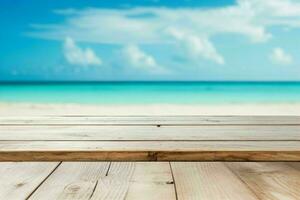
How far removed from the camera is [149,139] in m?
1.63

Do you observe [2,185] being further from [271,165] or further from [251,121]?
[251,121]

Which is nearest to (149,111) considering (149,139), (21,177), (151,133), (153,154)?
(151,133)

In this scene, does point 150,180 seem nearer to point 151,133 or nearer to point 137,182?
point 137,182

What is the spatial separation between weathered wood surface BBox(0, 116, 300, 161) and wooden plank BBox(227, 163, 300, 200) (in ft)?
0.24

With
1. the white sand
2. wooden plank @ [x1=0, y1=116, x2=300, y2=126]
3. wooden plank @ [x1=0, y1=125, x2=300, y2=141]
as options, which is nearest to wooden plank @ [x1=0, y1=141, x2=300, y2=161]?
wooden plank @ [x1=0, y1=125, x2=300, y2=141]

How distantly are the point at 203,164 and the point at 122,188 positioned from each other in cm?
36

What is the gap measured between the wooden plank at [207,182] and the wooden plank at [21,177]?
0.38 meters

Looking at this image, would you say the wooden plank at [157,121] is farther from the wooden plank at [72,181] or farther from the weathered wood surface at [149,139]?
the wooden plank at [72,181]

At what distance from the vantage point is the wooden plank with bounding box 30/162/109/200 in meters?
1.02

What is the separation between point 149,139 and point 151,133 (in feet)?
0.58

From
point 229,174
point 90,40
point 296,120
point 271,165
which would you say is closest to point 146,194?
point 229,174

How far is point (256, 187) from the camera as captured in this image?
1086 millimetres

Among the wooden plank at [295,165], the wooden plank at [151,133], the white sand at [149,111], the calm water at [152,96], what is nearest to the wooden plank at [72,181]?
the wooden plank at [151,133]

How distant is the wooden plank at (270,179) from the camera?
40.6 inches
